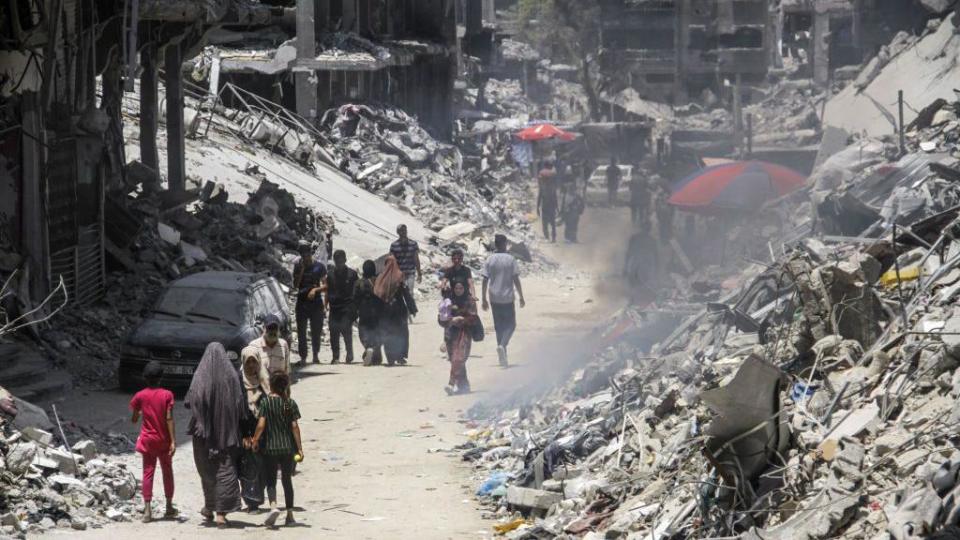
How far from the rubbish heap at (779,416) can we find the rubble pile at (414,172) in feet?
63.4

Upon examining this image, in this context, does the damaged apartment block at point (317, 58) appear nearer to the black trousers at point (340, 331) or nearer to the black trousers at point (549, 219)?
the black trousers at point (549, 219)

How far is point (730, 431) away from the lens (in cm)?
984

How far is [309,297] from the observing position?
20125 mm

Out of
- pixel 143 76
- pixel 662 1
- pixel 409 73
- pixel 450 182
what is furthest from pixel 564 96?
pixel 143 76

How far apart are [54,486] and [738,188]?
51.0 ft

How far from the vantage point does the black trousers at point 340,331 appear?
2055 centimetres

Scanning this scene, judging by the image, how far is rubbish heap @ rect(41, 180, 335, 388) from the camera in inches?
751

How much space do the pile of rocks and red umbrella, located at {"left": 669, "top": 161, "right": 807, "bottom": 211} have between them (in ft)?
47.2

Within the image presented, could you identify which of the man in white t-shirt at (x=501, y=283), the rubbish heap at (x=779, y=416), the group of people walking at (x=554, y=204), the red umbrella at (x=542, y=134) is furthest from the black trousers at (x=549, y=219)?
the rubbish heap at (x=779, y=416)

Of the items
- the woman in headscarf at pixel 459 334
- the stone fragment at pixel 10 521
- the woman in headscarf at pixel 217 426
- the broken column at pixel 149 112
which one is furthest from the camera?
the broken column at pixel 149 112

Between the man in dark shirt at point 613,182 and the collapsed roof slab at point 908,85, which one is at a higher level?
the collapsed roof slab at point 908,85

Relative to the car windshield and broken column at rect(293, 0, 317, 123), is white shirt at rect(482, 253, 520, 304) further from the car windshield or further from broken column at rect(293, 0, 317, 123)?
broken column at rect(293, 0, 317, 123)

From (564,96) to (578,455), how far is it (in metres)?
82.4

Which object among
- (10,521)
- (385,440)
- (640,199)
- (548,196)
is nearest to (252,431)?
(10,521)
